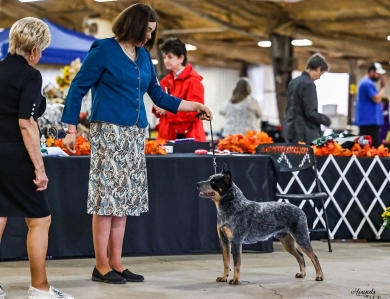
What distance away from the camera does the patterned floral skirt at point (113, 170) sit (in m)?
3.90

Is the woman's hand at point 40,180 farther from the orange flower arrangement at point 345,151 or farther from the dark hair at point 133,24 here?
the orange flower arrangement at point 345,151

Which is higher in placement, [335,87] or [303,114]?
[335,87]

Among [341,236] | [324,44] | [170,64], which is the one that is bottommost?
[341,236]

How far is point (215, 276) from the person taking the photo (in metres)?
4.37

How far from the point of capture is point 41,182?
3340 mm

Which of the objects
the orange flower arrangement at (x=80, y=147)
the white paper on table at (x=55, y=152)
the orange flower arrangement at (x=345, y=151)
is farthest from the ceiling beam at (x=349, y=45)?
the white paper on table at (x=55, y=152)

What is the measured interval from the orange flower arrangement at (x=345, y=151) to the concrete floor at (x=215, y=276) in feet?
2.83

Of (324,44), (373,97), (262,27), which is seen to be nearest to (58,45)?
(373,97)

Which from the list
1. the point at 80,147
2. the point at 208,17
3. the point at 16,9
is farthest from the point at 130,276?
the point at 16,9

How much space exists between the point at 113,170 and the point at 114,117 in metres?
0.25

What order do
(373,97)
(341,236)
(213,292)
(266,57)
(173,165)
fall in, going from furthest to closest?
(266,57), (373,97), (341,236), (173,165), (213,292)

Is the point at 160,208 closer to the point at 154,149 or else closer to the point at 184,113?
the point at 154,149

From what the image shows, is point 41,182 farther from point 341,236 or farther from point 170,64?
point 341,236

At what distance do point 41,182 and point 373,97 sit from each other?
660cm
